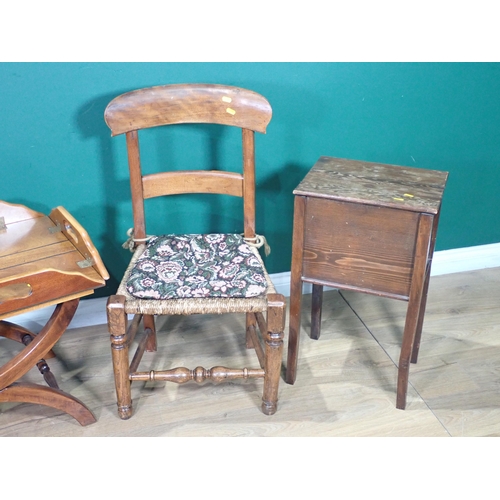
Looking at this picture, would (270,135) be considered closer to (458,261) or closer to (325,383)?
(325,383)

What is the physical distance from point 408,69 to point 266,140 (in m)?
0.56

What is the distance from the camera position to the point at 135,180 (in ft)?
6.17

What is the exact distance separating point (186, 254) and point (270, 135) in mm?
588

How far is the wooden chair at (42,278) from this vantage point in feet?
5.17

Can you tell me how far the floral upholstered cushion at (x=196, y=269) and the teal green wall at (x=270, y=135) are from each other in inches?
12.9

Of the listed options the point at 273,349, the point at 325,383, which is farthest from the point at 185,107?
the point at 325,383

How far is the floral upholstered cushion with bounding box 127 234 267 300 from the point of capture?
1.71 meters

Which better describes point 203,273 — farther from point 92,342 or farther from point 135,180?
point 92,342

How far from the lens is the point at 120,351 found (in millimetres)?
1769

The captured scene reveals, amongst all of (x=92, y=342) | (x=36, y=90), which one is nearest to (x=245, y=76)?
(x=36, y=90)

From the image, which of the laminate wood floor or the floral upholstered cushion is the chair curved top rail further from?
the laminate wood floor

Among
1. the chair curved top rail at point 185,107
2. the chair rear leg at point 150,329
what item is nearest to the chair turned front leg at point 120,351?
the chair rear leg at point 150,329

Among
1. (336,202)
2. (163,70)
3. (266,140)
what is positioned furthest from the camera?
(266,140)

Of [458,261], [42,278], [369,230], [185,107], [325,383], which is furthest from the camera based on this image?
[458,261]
